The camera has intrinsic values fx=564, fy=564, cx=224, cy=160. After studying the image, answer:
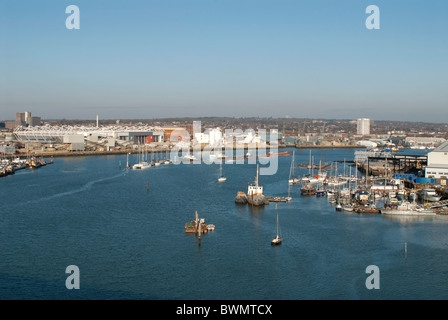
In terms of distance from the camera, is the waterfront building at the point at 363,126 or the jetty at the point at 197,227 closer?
the jetty at the point at 197,227

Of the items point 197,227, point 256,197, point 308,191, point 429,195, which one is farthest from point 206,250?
point 429,195

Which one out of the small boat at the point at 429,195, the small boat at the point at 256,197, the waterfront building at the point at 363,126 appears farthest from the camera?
the waterfront building at the point at 363,126

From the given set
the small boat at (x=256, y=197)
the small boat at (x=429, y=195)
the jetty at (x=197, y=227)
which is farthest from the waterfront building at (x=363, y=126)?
the jetty at (x=197, y=227)

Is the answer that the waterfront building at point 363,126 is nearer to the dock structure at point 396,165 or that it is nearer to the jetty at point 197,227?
the dock structure at point 396,165

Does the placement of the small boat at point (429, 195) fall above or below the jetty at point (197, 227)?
above

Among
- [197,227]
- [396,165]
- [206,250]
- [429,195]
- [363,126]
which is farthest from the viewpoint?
[363,126]

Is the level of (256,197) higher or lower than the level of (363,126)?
lower

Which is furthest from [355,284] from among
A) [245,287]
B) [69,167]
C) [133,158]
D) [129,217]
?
[133,158]

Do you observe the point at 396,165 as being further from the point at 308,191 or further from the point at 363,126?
the point at 363,126
